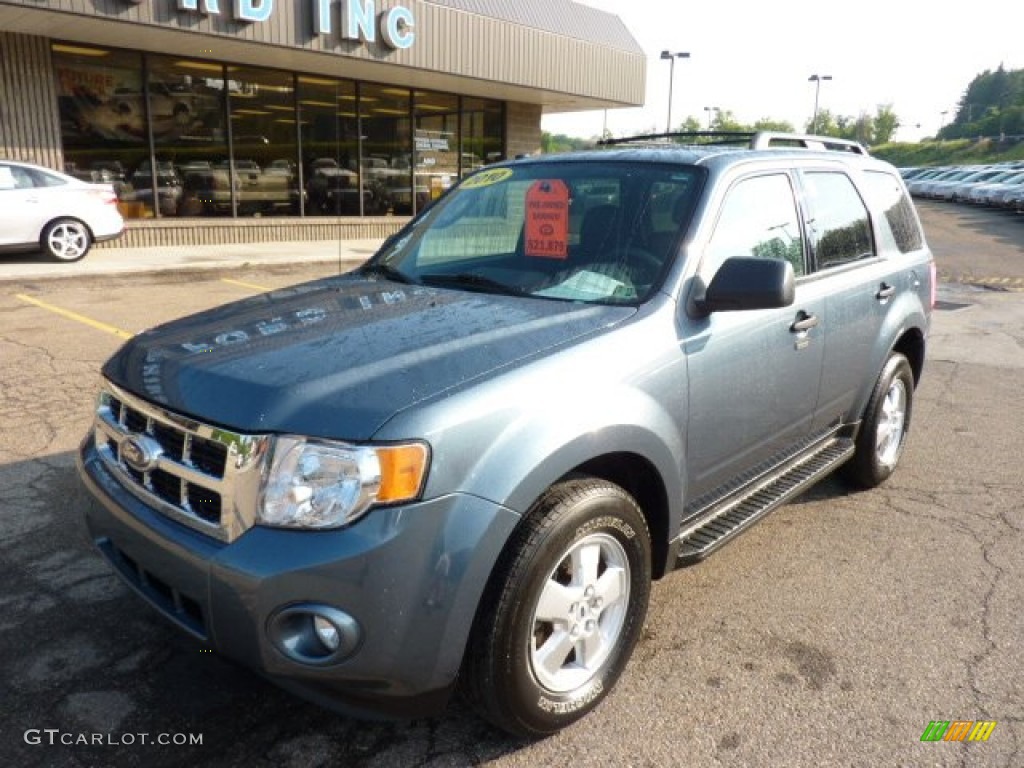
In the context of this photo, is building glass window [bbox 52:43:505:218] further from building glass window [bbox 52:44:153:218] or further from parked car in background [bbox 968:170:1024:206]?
parked car in background [bbox 968:170:1024:206]

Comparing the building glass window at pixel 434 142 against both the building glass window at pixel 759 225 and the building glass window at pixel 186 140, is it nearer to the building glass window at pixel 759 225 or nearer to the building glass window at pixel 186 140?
the building glass window at pixel 186 140

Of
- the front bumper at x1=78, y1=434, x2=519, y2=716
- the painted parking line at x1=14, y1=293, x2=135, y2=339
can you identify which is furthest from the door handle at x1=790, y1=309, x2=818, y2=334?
the painted parking line at x1=14, y1=293, x2=135, y2=339

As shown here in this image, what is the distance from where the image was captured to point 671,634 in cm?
323

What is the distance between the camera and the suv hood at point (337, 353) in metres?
2.21

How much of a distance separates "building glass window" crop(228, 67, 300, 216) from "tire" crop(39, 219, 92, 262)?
164 inches

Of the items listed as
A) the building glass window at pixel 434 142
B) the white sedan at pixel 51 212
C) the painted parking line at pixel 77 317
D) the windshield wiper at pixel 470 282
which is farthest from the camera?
the building glass window at pixel 434 142

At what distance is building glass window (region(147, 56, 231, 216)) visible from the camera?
15.0m

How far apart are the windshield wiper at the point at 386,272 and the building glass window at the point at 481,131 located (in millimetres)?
16815

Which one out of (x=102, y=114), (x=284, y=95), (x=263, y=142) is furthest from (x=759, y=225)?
(x=284, y=95)

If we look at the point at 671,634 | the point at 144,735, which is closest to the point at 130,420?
the point at 144,735

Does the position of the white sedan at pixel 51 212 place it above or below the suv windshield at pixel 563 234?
below

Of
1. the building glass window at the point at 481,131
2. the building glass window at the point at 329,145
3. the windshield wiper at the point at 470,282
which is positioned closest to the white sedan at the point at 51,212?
the building glass window at the point at 329,145

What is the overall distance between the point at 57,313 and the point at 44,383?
10.8 feet

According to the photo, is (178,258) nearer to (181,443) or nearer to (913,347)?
(913,347)
